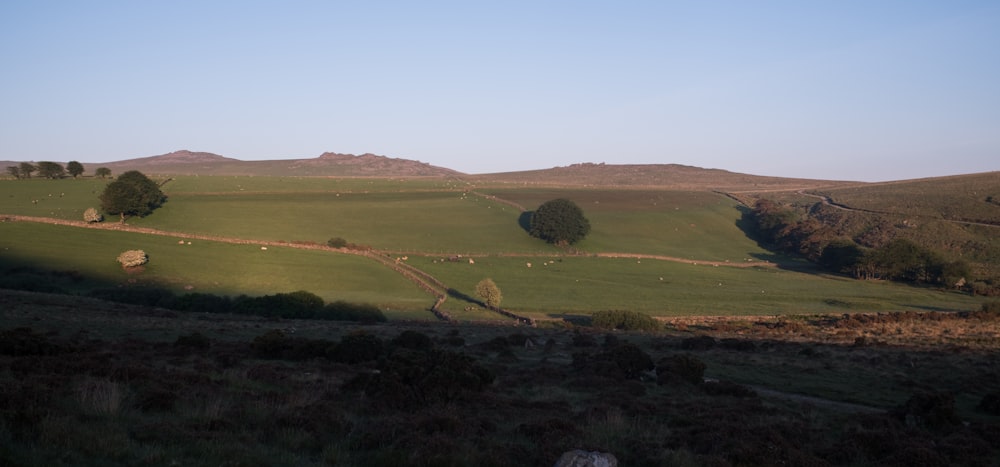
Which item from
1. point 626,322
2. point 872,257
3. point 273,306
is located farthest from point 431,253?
point 872,257

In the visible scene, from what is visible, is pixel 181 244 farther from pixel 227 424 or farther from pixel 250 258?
pixel 227 424

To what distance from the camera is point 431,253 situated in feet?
248

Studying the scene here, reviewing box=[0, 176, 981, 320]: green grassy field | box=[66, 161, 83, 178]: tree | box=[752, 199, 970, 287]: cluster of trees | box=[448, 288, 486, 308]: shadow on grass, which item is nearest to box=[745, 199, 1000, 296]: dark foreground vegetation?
box=[752, 199, 970, 287]: cluster of trees

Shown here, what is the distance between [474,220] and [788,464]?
91.2m

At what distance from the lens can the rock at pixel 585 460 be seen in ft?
29.2

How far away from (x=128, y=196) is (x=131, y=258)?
23682 millimetres

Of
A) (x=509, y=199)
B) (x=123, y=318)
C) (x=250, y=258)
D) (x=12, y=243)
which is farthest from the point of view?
(x=509, y=199)

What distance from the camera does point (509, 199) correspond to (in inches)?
4884

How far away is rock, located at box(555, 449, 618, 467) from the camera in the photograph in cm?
891

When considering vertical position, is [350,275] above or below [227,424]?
below

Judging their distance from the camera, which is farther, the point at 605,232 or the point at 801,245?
the point at 605,232

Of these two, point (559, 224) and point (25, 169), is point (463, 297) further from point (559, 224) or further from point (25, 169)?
point (25, 169)

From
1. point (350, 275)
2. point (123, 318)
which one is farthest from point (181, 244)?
point (123, 318)

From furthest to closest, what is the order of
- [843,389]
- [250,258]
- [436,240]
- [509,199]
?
[509,199]
[436,240]
[250,258]
[843,389]
